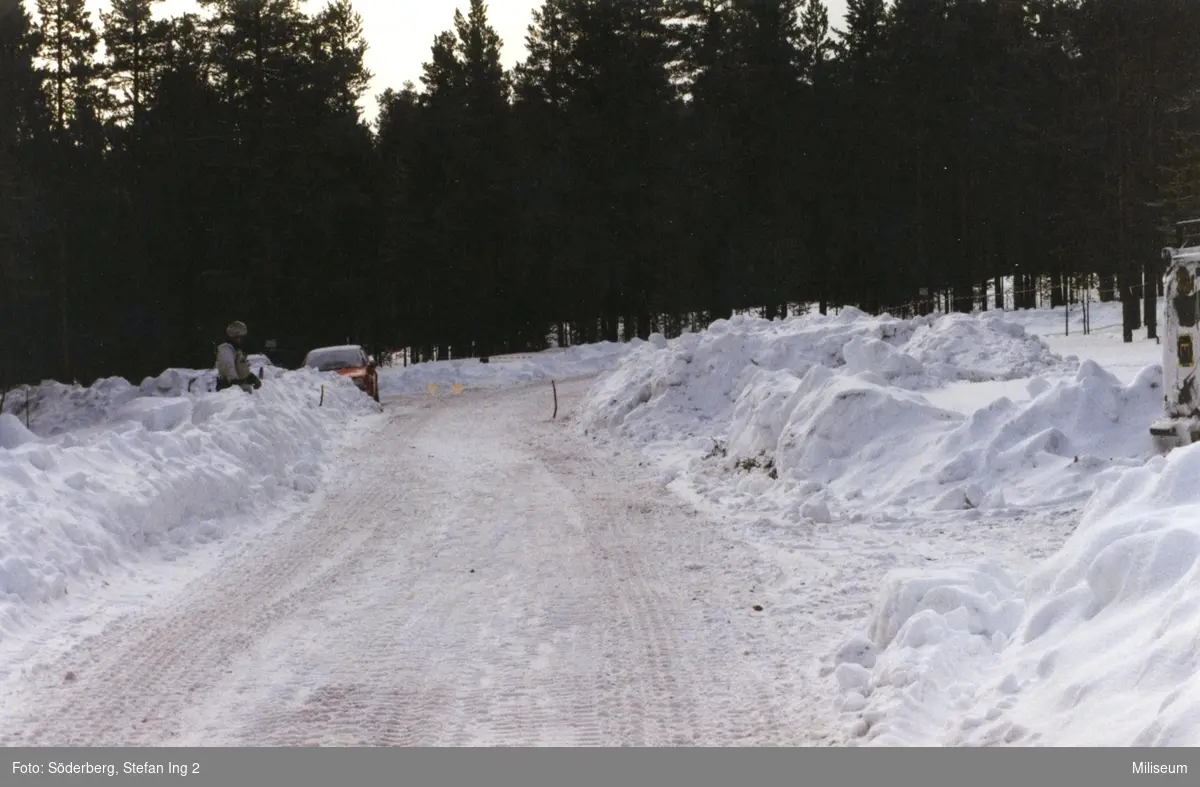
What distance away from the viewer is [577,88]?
172 ft

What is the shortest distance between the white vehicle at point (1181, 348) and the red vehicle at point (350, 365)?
22.0 m

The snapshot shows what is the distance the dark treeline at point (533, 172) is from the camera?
164 ft

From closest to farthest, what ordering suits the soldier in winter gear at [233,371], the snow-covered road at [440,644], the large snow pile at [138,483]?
the snow-covered road at [440,644], the large snow pile at [138,483], the soldier in winter gear at [233,371]

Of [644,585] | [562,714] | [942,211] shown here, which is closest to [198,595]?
[644,585]

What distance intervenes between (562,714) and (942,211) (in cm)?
5690

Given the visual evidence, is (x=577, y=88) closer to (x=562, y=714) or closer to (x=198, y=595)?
(x=198, y=595)

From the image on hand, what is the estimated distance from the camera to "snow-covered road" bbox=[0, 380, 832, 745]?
634 centimetres

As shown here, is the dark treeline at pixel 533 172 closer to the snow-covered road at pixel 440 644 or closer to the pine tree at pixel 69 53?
the pine tree at pixel 69 53

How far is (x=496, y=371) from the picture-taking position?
41.4 m

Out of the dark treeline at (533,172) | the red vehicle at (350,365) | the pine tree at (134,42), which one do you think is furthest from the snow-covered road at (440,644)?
the pine tree at (134,42)

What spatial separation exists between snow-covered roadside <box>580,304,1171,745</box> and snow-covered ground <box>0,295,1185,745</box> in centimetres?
4

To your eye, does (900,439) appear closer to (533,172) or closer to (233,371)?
(233,371)

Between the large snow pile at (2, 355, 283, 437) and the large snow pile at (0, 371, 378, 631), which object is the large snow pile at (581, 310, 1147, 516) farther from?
the large snow pile at (2, 355, 283, 437)
